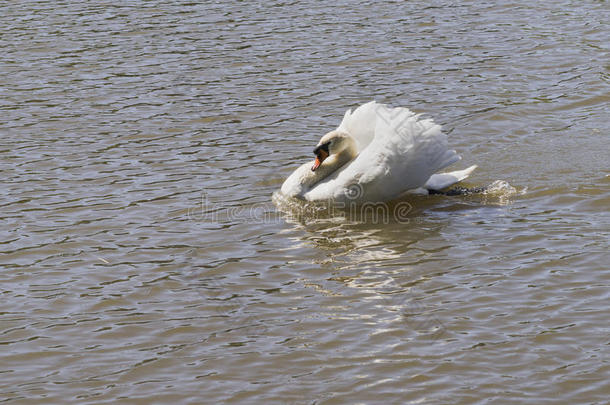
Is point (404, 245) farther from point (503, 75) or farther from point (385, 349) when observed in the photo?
point (503, 75)

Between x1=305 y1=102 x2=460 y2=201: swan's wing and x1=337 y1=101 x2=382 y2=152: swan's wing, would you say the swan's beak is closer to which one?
x1=337 y1=101 x2=382 y2=152: swan's wing

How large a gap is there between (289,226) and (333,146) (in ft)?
3.95

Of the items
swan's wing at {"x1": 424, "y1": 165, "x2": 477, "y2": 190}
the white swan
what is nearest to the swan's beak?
the white swan

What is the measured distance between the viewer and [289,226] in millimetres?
10203

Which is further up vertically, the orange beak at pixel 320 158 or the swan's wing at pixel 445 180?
the orange beak at pixel 320 158

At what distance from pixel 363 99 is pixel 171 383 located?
26.8 feet

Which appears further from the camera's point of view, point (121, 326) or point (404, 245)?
point (404, 245)

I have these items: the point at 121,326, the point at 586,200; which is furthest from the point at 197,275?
the point at 586,200

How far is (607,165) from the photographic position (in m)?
11.0

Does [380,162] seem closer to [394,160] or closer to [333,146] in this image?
[394,160]

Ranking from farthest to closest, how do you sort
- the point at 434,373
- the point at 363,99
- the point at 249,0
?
1. the point at 249,0
2. the point at 363,99
3. the point at 434,373

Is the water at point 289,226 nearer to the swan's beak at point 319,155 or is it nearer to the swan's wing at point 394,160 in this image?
the swan's wing at point 394,160

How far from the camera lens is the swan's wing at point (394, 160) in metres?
10.1

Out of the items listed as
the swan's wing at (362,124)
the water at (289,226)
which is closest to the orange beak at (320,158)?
the swan's wing at (362,124)
